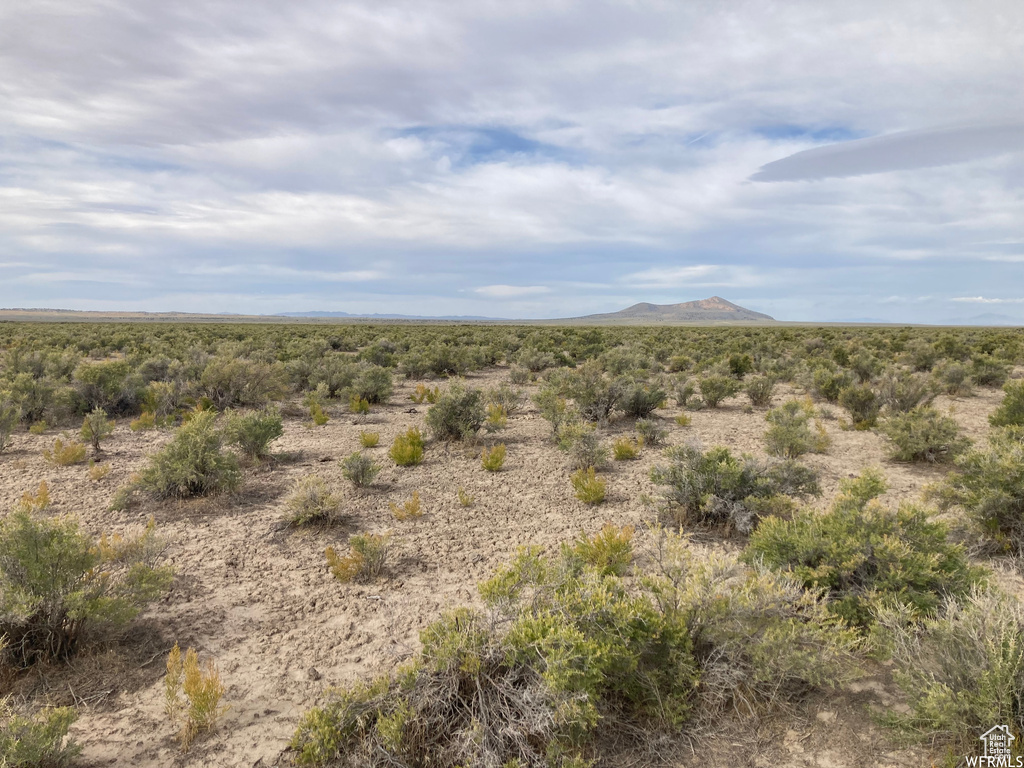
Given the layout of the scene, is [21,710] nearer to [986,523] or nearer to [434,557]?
[434,557]

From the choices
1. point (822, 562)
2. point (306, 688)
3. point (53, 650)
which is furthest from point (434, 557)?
point (822, 562)

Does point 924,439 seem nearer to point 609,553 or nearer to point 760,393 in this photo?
point 760,393

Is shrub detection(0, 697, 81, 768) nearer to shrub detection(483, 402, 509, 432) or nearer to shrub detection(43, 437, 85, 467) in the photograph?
shrub detection(43, 437, 85, 467)

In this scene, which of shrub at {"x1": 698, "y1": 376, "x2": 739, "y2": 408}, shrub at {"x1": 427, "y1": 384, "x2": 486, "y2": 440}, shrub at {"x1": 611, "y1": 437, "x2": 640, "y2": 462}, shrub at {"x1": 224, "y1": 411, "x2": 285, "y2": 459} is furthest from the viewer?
shrub at {"x1": 698, "y1": 376, "x2": 739, "y2": 408}

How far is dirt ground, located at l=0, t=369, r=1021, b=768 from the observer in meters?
3.58

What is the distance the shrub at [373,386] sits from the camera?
50.7 ft

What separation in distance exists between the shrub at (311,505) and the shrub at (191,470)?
1.54 m

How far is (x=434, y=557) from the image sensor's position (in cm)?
643

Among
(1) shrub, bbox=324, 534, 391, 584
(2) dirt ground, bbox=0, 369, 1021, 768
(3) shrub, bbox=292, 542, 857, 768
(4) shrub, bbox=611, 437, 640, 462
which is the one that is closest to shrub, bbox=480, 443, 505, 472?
(2) dirt ground, bbox=0, 369, 1021, 768

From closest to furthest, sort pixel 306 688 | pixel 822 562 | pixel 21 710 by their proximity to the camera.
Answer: pixel 21 710
pixel 306 688
pixel 822 562

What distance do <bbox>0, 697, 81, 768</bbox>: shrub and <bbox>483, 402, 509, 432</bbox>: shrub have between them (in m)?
8.47

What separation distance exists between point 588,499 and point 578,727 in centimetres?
467

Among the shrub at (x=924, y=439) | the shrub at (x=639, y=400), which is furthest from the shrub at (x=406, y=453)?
the shrub at (x=924, y=439)

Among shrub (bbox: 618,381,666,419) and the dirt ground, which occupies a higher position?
shrub (bbox: 618,381,666,419)
